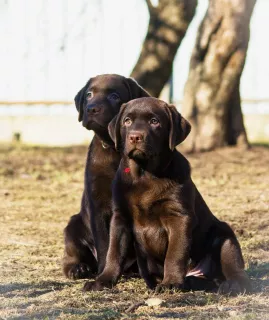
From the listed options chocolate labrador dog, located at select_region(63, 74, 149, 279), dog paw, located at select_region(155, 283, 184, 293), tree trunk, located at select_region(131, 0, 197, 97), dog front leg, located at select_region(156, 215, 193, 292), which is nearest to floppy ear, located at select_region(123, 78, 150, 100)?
chocolate labrador dog, located at select_region(63, 74, 149, 279)

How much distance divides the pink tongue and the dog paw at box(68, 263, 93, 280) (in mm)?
975

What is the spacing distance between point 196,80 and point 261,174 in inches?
86.7

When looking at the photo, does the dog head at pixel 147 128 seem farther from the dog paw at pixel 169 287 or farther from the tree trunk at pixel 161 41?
the tree trunk at pixel 161 41

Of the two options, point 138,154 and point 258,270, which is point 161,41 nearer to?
point 258,270

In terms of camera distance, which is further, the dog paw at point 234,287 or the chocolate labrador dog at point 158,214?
the chocolate labrador dog at point 158,214

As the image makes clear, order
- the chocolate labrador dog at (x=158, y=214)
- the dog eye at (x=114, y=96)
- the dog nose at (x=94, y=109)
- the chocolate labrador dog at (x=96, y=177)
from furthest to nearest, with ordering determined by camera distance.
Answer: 1. the dog eye at (x=114, y=96)
2. the dog nose at (x=94, y=109)
3. the chocolate labrador dog at (x=96, y=177)
4. the chocolate labrador dog at (x=158, y=214)

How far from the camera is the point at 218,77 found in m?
13.3

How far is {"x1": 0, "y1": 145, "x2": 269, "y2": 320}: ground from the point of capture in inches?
211

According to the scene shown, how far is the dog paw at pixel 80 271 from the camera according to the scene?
22.2 feet

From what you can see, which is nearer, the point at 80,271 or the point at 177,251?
the point at 177,251

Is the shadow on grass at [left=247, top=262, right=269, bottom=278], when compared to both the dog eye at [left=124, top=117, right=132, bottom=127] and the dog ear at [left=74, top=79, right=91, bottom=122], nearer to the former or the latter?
the dog eye at [left=124, top=117, right=132, bottom=127]

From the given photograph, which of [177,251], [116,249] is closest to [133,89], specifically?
[116,249]

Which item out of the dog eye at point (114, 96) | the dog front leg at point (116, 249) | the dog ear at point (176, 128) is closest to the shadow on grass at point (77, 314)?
the dog front leg at point (116, 249)

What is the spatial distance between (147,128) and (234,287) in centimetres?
118
